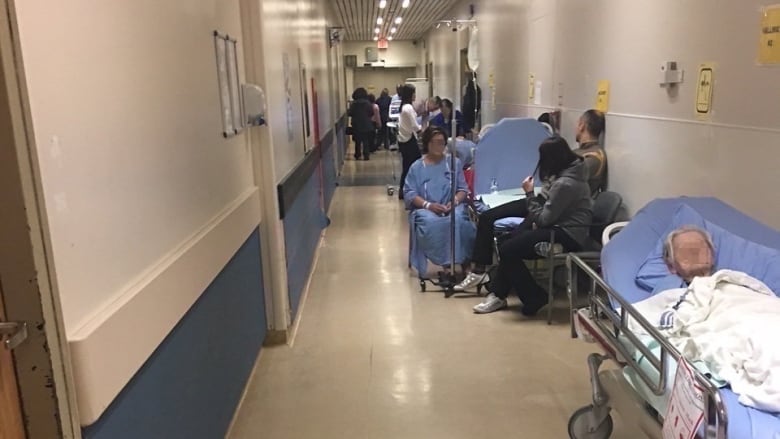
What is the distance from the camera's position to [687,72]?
312cm

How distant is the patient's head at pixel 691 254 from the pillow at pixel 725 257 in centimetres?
4

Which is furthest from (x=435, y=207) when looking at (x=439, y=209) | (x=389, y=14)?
(x=389, y=14)

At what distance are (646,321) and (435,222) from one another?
8.97 ft

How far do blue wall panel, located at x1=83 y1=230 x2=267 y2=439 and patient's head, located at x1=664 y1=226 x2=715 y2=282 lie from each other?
1.84 metres

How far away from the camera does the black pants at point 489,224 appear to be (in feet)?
14.3

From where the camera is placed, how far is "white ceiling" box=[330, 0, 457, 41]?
10.2 m

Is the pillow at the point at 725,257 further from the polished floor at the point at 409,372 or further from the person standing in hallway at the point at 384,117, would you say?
the person standing in hallway at the point at 384,117

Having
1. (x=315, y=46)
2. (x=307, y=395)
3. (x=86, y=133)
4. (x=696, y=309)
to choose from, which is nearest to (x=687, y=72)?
(x=696, y=309)

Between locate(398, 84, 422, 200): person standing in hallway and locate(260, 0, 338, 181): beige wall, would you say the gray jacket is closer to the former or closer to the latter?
locate(260, 0, 338, 181): beige wall

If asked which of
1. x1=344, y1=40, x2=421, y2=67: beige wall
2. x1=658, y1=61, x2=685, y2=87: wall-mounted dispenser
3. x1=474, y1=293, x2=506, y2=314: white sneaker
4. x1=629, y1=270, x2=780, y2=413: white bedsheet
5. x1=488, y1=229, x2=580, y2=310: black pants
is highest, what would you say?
x1=344, y1=40, x2=421, y2=67: beige wall

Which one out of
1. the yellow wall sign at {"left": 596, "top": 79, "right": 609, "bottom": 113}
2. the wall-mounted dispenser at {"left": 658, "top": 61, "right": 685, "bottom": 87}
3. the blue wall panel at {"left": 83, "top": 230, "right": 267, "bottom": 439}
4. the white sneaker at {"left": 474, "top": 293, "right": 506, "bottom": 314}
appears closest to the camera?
the blue wall panel at {"left": 83, "top": 230, "right": 267, "bottom": 439}

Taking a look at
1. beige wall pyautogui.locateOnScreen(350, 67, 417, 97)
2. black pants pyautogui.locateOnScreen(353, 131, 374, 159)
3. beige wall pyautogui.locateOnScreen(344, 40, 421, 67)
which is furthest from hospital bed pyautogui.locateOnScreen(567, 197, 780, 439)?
beige wall pyautogui.locateOnScreen(350, 67, 417, 97)

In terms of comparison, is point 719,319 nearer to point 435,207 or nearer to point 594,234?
point 594,234

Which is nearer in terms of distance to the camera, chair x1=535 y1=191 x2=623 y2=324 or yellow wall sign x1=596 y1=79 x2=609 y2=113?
chair x1=535 y1=191 x2=623 y2=324
